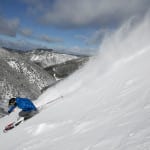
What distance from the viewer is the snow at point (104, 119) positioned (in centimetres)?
591

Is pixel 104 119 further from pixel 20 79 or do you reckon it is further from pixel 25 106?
pixel 20 79

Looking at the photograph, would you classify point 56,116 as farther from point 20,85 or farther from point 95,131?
point 20,85

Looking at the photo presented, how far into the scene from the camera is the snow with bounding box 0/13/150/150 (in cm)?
591

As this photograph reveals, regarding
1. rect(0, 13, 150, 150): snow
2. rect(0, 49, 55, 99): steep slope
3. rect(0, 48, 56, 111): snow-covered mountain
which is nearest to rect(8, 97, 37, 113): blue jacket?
rect(0, 13, 150, 150): snow

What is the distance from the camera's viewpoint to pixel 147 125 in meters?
5.71

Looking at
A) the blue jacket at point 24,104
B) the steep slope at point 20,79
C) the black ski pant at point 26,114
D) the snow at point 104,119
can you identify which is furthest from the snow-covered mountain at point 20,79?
the snow at point 104,119

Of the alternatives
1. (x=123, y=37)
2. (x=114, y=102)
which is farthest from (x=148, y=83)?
(x=123, y=37)

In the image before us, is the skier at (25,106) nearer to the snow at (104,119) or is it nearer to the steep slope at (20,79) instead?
the snow at (104,119)

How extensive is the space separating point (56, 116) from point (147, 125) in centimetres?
539

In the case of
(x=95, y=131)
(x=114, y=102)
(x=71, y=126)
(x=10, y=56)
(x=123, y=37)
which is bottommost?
(x=95, y=131)

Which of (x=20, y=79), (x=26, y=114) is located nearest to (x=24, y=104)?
(x=26, y=114)

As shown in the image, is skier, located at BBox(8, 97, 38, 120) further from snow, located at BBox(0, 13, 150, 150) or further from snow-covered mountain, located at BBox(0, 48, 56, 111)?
snow-covered mountain, located at BBox(0, 48, 56, 111)

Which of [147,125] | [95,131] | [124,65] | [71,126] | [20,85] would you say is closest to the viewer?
[147,125]

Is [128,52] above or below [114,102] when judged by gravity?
above
